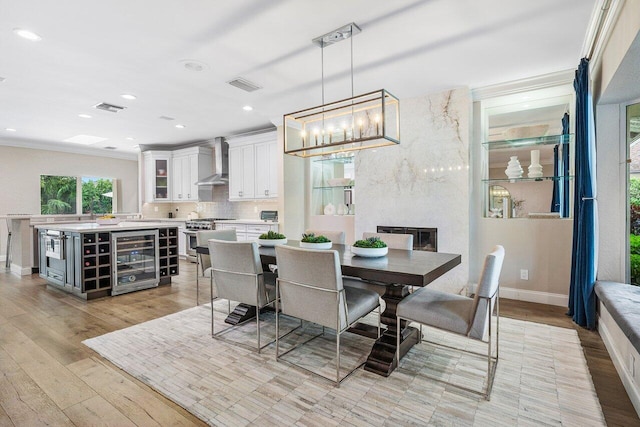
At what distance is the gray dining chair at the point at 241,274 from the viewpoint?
2562 mm

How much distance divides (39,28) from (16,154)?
5.98m

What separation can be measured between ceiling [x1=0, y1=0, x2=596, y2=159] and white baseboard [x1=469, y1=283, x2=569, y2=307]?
2.49m

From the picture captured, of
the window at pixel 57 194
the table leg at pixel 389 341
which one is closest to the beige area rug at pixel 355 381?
the table leg at pixel 389 341

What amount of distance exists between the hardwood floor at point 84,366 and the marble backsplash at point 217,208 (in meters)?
2.97

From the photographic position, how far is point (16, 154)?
692 centimetres

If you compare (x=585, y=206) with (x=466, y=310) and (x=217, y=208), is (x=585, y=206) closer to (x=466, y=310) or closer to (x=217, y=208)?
(x=466, y=310)

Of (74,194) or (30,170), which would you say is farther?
(74,194)

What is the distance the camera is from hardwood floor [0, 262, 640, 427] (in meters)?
1.84

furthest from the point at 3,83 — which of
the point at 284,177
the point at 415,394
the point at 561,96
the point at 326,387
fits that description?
the point at 561,96

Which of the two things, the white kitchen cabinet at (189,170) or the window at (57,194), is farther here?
the window at (57,194)

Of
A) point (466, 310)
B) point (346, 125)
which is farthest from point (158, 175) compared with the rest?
point (466, 310)

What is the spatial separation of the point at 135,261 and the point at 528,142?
5277 mm

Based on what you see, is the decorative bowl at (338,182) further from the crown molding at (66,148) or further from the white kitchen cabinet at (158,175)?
the crown molding at (66,148)

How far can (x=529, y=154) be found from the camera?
3.93 meters
